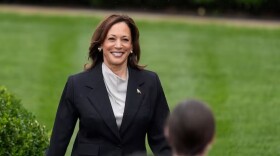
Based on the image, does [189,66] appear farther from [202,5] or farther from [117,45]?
[117,45]

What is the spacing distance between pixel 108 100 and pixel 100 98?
0.17 ft

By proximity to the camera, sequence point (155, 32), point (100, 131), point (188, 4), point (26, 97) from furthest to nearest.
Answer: point (188, 4)
point (155, 32)
point (26, 97)
point (100, 131)

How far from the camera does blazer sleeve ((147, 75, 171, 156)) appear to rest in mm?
5715

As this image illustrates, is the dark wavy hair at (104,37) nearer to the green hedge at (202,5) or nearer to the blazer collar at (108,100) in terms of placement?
the blazer collar at (108,100)

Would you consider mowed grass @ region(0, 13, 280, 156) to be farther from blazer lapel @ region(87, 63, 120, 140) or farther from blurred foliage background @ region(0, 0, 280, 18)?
blazer lapel @ region(87, 63, 120, 140)

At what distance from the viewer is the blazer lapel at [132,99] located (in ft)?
18.3

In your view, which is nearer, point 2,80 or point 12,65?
point 2,80

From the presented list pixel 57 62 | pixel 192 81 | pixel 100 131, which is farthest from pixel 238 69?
pixel 100 131

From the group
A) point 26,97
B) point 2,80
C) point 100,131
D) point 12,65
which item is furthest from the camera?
point 12,65

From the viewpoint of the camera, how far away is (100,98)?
5.62 m

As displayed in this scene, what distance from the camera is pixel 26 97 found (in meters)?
12.1

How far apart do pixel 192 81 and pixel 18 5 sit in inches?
269

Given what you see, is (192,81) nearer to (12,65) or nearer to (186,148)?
(12,65)

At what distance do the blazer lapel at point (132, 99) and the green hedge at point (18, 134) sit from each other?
1.46m
